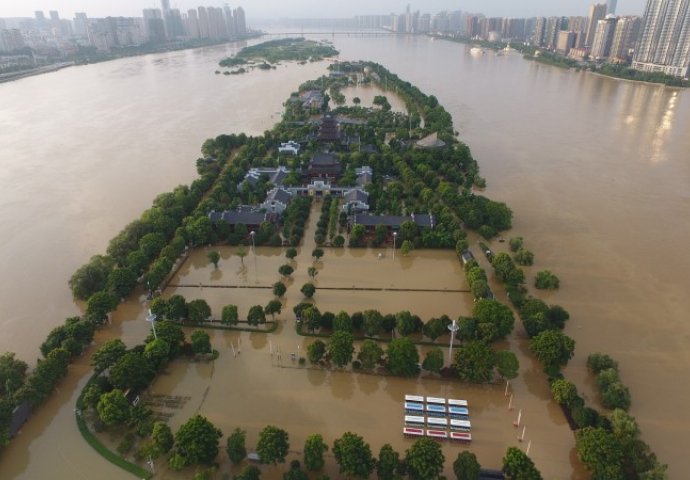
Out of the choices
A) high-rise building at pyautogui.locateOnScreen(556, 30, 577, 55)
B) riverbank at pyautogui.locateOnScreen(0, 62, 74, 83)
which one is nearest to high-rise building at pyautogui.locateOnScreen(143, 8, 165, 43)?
riverbank at pyautogui.locateOnScreen(0, 62, 74, 83)

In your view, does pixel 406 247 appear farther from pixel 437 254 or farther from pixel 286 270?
pixel 286 270

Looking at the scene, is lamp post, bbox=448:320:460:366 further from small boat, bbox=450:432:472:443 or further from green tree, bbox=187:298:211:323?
green tree, bbox=187:298:211:323

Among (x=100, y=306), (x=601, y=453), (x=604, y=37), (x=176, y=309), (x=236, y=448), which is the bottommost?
(x=601, y=453)

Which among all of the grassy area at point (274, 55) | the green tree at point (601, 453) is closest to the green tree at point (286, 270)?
the green tree at point (601, 453)

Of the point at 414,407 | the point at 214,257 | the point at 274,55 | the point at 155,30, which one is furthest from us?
the point at 155,30

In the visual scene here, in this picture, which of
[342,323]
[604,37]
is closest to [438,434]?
[342,323]
